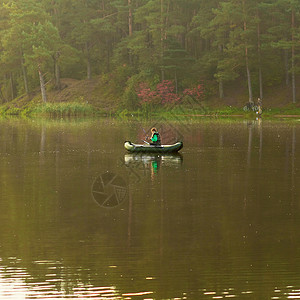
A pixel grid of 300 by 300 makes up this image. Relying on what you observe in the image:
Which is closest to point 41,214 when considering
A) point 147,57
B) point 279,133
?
point 279,133

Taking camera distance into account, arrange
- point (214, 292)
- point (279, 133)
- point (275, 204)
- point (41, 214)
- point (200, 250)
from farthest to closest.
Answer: point (279, 133)
point (275, 204)
point (41, 214)
point (200, 250)
point (214, 292)

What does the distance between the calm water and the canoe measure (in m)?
2.04

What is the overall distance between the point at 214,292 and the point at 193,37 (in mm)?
80580

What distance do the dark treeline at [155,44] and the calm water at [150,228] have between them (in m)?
44.5

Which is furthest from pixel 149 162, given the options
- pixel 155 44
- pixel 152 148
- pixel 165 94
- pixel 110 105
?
pixel 110 105

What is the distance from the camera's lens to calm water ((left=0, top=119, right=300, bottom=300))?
9578 mm

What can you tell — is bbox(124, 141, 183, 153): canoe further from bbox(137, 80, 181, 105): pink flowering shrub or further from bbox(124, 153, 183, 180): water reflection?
bbox(137, 80, 181, 105): pink flowering shrub

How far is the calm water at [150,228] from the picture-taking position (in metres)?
9.58

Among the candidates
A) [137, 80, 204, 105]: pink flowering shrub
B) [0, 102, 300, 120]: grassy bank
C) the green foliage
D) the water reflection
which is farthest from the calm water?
the green foliage

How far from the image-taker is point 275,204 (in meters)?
16.2

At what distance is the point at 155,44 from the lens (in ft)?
258

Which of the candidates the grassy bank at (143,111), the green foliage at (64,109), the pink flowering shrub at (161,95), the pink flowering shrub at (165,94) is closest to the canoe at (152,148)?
the grassy bank at (143,111)

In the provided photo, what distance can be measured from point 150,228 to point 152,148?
16.5 m

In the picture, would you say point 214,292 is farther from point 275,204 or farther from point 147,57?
point 147,57
